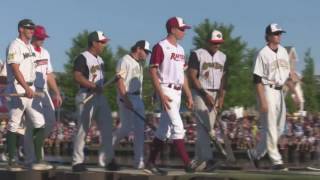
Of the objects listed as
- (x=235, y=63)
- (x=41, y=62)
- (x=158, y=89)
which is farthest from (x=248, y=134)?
(x=235, y=63)

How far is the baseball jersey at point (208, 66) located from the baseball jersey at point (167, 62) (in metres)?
1.02

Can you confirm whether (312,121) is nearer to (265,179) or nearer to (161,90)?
(161,90)

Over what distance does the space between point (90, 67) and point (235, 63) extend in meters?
58.5

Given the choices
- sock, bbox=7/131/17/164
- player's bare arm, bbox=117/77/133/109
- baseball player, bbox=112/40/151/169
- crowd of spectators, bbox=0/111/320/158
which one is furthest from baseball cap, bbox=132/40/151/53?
crowd of spectators, bbox=0/111/320/158

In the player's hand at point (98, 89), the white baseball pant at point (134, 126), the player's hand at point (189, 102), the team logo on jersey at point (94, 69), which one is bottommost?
the white baseball pant at point (134, 126)

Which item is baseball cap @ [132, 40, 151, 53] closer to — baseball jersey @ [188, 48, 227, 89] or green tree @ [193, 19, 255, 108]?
baseball jersey @ [188, 48, 227, 89]

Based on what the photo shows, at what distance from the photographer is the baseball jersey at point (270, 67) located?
33.9 feet

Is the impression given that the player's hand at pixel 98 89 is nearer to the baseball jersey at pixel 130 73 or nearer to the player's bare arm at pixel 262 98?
the baseball jersey at pixel 130 73

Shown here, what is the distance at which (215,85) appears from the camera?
428 inches

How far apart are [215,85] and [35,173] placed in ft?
9.53

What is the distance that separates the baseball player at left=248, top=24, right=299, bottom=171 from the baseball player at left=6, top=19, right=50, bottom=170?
118 inches

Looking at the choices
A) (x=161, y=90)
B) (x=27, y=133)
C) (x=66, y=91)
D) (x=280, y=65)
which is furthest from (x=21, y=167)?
(x=66, y=91)

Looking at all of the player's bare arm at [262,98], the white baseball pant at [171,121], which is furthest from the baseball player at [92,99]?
the player's bare arm at [262,98]

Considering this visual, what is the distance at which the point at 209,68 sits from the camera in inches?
425
